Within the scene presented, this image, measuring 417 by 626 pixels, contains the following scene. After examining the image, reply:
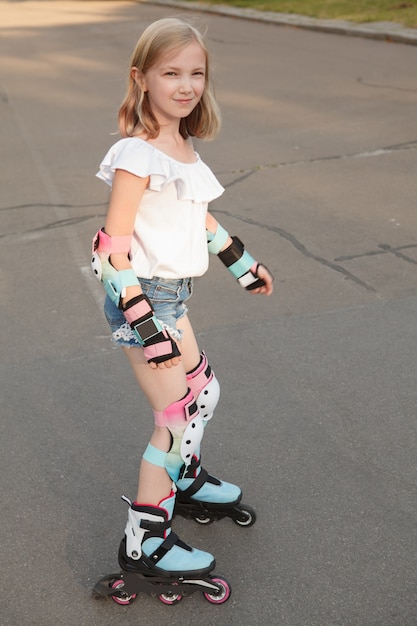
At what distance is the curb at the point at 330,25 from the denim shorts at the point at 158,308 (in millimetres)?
13433

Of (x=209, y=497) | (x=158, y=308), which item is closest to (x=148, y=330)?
(x=158, y=308)

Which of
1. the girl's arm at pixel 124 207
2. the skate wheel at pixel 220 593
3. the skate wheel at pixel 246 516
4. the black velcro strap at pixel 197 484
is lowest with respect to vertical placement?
the skate wheel at pixel 246 516

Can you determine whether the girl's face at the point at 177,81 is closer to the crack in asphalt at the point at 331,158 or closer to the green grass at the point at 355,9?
the crack in asphalt at the point at 331,158

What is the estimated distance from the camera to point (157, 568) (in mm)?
2906

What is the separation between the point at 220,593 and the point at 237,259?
3.83 feet

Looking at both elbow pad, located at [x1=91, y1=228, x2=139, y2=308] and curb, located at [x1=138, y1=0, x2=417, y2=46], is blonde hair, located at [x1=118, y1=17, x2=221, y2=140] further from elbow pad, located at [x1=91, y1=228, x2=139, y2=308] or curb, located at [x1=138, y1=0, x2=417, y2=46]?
curb, located at [x1=138, y1=0, x2=417, y2=46]

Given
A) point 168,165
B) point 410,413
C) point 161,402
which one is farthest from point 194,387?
point 410,413

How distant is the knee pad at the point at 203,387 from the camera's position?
3.13 m

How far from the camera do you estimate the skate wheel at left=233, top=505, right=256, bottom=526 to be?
334cm

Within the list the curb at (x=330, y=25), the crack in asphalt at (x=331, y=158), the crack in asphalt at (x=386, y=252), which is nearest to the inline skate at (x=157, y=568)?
the crack in asphalt at (x=386, y=252)

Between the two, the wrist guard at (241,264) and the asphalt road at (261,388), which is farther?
the wrist guard at (241,264)

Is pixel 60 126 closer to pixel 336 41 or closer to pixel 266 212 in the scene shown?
pixel 266 212

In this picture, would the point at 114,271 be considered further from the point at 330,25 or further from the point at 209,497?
the point at 330,25

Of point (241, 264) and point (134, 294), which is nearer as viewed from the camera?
point (134, 294)
